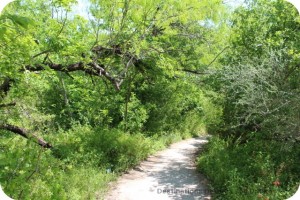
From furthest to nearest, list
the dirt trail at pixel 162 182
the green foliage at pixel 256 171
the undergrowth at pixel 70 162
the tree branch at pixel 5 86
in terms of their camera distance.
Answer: the dirt trail at pixel 162 182
the green foliage at pixel 256 171
the tree branch at pixel 5 86
the undergrowth at pixel 70 162

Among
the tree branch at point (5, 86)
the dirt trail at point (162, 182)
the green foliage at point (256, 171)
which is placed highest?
the tree branch at point (5, 86)

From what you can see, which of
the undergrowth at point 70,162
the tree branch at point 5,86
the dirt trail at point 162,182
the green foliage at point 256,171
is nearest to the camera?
the undergrowth at point 70,162

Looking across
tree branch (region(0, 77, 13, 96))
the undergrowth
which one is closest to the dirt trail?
the undergrowth

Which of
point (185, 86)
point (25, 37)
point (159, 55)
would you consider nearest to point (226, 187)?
point (159, 55)

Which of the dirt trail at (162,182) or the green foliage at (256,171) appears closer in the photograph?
the green foliage at (256,171)

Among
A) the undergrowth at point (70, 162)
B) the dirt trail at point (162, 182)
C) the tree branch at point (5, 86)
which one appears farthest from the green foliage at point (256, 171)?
the tree branch at point (5, 86)

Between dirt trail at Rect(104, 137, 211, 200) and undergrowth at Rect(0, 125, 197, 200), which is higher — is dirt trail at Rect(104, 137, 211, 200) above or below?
below

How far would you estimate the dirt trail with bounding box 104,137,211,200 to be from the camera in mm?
6830

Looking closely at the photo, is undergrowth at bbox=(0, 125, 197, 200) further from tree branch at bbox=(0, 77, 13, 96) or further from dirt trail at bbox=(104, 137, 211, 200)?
tree branch at bbox=(0, 77, 13, 96)

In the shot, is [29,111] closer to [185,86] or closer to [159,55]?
[159,55]

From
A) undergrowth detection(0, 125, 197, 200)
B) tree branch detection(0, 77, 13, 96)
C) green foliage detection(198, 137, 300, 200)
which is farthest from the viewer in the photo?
green foliage detection(198, 137, 300, 200)

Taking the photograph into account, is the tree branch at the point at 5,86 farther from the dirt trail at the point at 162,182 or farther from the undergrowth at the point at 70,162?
the dirt trail at the point at 162,182

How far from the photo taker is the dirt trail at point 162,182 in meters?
6.83

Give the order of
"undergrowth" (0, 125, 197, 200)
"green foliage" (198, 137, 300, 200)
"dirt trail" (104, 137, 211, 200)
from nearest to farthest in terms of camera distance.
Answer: "undergrowth" (0, 125, 197, 200) → "green foliage" (198, 137, 300, 200) → "dirt trail" (104, 137, 211, 200)
